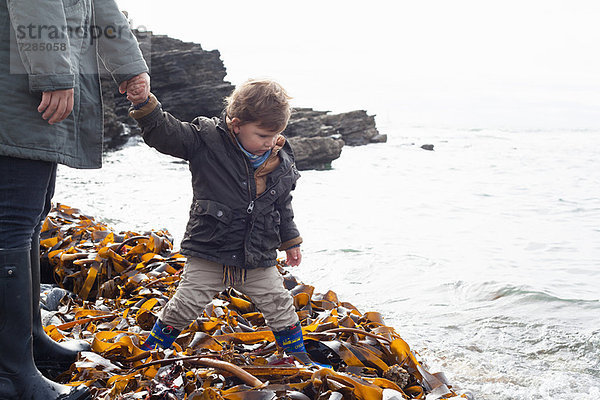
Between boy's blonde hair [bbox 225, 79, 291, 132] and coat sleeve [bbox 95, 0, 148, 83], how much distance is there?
44cm

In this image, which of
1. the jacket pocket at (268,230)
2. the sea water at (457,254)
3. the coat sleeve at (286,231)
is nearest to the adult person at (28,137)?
the jacket pocket at (268,230)

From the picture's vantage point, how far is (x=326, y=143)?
1725 centimetres

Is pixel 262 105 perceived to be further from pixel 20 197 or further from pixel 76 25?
pixel 20 197

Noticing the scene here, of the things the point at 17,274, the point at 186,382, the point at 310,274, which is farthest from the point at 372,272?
the point at 17,274

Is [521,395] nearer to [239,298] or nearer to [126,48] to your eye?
[239,298]

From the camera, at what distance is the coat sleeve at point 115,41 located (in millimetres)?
1839

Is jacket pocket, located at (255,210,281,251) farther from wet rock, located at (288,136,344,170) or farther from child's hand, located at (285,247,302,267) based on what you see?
wet rock, located at (288,136,344,170)

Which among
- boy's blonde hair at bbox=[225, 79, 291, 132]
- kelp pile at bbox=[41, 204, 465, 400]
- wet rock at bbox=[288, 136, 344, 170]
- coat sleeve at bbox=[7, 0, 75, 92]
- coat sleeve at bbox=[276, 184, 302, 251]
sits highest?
coat sleeve at bbox=[7, 0, 75, 92]

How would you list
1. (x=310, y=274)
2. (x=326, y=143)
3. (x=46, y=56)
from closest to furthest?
1. (x=46, y=56)
2. (x=310, y=274)
3. (x=326, y=143)

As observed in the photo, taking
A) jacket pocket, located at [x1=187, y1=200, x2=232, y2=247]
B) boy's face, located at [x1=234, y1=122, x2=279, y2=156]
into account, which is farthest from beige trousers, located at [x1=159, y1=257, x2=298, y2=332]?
boy's face, located at [x1=234, y1=122, x2=279, y2=156]

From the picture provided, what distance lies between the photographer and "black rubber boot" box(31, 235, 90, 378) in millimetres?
1748

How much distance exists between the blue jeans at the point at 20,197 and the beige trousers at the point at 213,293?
0.75 m

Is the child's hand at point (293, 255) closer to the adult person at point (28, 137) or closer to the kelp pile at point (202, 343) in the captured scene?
the kelp pile at point (202, 343)

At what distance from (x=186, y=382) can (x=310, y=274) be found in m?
3.74
